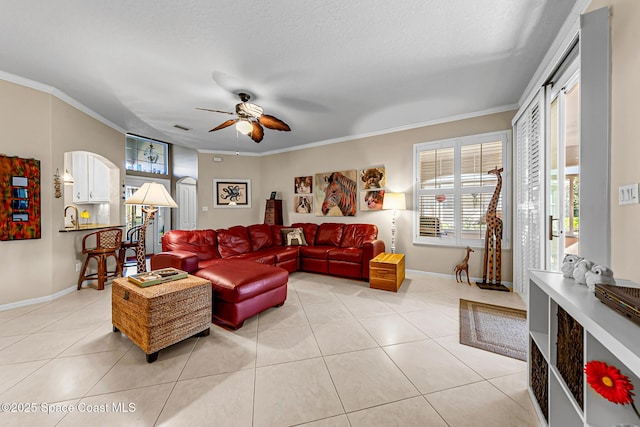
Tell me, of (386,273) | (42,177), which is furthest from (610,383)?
(42,177)

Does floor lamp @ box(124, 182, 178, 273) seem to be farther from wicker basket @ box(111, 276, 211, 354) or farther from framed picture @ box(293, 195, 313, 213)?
framed picture @ box(293, 195, 313, 213)

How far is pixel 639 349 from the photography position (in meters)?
0.67

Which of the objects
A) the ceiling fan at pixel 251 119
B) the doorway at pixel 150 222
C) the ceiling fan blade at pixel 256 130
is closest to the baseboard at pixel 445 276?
the ceiling fan at pixel 251 119

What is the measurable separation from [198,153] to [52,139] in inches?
114

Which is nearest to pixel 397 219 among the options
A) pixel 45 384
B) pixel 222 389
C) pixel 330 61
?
pixel 330 61

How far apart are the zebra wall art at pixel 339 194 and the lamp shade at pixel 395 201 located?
0.85m

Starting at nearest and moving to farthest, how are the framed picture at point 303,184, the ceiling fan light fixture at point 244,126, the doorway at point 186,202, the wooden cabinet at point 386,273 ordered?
the ceiling fan light fixture at point 244,126, the wooden cabinet at point 386,273, the framed picture at point 303,184, the doorway at point 186,202

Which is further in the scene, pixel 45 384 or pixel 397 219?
pixel 397 219

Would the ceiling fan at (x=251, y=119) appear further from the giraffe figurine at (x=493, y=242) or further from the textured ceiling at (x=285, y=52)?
the giraffe figurine at (x=493, y=242)

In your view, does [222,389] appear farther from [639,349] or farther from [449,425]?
[639,349]

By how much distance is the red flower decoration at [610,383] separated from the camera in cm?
71

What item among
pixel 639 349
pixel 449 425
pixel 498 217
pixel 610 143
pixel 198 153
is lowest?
pixel 449 425

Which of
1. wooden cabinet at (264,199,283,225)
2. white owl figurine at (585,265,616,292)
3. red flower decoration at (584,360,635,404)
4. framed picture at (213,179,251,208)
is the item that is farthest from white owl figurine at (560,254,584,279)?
framed picture at (213,179,251,208)

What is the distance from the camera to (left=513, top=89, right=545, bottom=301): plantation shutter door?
2.49 meters
